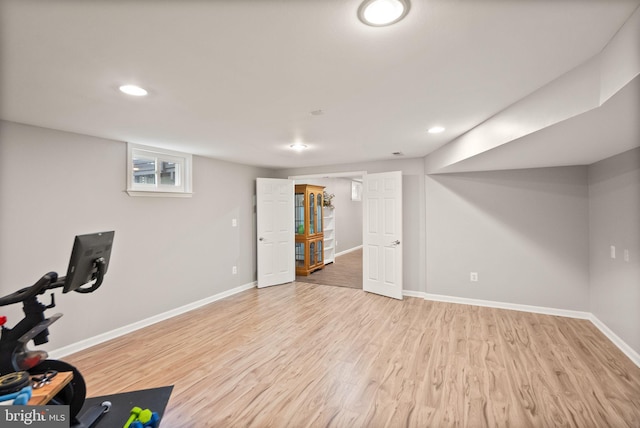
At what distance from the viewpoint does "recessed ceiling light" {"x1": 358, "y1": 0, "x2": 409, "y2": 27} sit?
1.12 metres

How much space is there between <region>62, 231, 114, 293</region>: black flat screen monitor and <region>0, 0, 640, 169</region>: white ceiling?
3.20ft

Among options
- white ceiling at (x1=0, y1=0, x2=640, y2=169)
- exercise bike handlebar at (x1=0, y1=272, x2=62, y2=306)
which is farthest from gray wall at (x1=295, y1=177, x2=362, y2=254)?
exercise bike handlebar at (x1=0, y1=272, x2=62, y2=306)

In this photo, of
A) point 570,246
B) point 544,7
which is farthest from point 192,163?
point 570,246

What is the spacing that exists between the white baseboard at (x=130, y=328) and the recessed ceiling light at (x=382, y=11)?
387 centimetres

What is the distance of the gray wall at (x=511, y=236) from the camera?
12.3ft

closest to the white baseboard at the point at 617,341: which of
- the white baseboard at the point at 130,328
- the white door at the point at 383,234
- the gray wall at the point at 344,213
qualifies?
the white door at the point at 383,234

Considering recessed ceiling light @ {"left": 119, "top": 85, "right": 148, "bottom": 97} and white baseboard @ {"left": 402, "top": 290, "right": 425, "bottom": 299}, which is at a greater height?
recessed ceiling light @ {"left": 119, "top": 85, "right": 148, "bottom": 97}

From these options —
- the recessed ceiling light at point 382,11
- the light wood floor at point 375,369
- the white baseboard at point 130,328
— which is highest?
the recessed ceiling light at point 382,11

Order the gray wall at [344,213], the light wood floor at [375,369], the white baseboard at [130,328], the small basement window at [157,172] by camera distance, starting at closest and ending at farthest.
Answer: the light wood floor at [375,369] < the white baseboard at [130,328] < the small basement window at [157,172] < the gray wall at [344,213]

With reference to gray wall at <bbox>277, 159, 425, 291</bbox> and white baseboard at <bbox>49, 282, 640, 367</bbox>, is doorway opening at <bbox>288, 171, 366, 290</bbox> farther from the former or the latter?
white baseboard at <bbox>49, 282, 640, 367</bbox>

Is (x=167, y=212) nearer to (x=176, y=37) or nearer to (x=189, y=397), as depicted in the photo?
(x=189, y=397)
